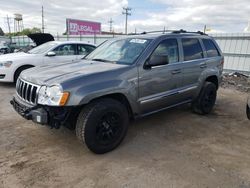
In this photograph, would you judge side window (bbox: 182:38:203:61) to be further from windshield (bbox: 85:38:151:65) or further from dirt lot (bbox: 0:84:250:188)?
dirt lot (bbox: 0:84:250:188)

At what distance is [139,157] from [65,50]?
6.20 meters

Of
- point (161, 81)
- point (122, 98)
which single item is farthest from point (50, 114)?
point (161, 81)

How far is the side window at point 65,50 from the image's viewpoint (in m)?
8.37

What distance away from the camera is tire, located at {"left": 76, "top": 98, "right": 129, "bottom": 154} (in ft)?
10.4

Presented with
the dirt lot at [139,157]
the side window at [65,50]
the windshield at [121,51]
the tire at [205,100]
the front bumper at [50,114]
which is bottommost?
the dirt lot at [139,157]

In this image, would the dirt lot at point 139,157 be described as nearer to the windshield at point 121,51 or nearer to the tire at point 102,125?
the tire at point 102,125

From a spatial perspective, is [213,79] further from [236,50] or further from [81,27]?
[81,27]

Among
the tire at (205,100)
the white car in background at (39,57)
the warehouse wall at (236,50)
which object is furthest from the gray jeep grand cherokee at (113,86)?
the warehouse wall at (236,50)

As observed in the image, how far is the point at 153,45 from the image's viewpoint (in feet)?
12.9

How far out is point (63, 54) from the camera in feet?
27.8

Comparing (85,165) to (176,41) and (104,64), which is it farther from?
(176,41)

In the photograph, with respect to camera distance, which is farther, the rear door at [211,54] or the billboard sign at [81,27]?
the billboard sign at [81,27]

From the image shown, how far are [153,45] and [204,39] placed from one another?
186cm

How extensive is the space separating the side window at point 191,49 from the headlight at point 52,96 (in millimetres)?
2633
